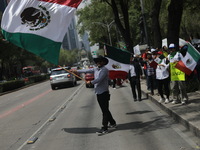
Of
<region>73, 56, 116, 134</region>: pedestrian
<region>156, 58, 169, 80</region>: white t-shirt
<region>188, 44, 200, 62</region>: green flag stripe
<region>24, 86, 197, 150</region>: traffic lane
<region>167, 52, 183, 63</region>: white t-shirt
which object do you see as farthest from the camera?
<region>156, 58, 169, 80</region>: white t-shirt

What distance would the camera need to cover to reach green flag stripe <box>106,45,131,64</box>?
29.6 feet

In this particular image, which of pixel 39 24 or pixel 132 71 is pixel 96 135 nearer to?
pixel 39 24

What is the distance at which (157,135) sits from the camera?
662 cm

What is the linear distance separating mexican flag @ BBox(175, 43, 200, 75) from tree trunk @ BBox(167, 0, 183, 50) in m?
3.76

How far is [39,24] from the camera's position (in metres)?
8.27

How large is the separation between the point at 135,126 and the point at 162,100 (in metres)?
2.60

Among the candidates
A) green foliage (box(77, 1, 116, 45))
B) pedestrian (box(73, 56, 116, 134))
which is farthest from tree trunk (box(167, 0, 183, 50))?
green foliage (box(77, 1, 116, 45))

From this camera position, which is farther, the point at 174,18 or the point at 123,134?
the point at 174,18

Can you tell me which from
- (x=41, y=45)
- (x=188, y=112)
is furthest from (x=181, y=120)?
(x=41, y=45)

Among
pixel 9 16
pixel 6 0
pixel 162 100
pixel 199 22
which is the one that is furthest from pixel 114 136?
pixel 6 0

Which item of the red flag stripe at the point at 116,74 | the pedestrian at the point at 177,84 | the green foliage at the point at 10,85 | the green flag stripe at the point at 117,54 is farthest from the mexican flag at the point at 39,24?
the green foliage at the point at 10,85

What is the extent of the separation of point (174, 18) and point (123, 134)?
6.92 metres

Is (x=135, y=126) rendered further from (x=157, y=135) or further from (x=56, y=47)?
(x=56, y=47)

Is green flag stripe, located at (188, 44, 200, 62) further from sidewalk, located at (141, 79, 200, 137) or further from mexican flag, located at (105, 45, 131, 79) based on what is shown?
mexican flag, located at (105, 45, 131, 79)
